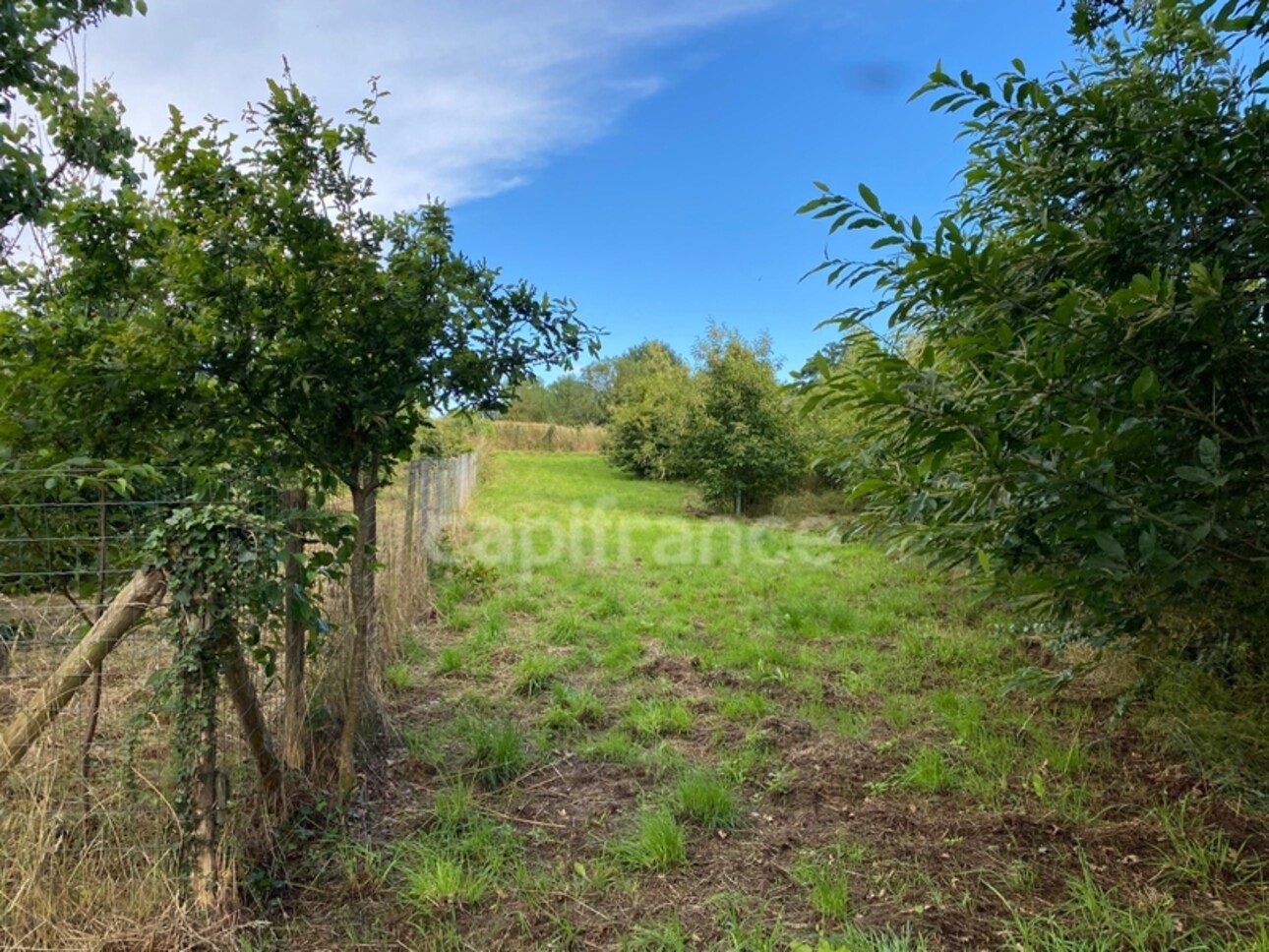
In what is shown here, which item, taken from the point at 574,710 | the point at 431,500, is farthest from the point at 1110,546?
the point at 431,500

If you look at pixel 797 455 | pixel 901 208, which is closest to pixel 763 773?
pixel 901 208

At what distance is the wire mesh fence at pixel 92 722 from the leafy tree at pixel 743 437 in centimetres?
1161

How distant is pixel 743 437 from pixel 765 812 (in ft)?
37.5

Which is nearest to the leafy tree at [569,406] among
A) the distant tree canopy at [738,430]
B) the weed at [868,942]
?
the distant tree canopy at [738,430]

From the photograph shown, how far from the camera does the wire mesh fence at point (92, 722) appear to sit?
1879 millimetres

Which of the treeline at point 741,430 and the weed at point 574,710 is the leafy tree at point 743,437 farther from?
the weed at point 574,710

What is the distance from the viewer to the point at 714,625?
5.48m

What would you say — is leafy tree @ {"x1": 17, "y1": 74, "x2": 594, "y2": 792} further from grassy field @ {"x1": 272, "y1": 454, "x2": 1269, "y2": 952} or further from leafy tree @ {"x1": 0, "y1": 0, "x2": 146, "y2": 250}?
grassy field @ {"x1": 272, "y1": 454, "x2": 1269, "y2": 952}

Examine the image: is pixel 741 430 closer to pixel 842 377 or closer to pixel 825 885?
pixel 825 885

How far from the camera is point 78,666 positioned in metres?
1.99

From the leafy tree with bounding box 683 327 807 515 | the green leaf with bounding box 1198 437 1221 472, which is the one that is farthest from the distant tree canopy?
the green leaf with bounding box 1198 437 1221 472

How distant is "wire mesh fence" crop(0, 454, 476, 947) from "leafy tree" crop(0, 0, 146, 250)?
1.25 metres

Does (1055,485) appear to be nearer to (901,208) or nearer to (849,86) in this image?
(901,208)

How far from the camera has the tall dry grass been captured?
103ft
